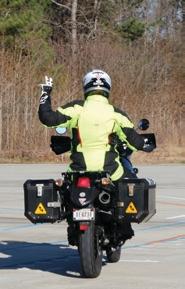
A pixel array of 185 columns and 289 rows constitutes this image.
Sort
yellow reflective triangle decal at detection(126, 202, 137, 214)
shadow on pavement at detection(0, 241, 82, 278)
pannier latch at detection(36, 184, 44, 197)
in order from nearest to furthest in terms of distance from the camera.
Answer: yellow reflective triangle decal at detection(126, 202, 137, 214), pannier latch at detection(36, 184, 44, 197), shadow on pavement at detection(0, 241, 82, 278)

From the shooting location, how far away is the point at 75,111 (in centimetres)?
981

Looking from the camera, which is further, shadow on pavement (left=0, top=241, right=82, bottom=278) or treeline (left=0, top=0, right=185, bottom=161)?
treeline (left=0, top=0, right=185, bottom=161)

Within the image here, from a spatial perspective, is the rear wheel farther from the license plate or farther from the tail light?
the tail light

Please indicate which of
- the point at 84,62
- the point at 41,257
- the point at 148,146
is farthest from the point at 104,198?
the point at 84,62

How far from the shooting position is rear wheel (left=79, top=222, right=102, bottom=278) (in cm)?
931

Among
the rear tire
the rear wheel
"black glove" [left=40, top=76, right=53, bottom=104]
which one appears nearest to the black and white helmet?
"black glove" [left=40, top=76, right=53, bottom=104]

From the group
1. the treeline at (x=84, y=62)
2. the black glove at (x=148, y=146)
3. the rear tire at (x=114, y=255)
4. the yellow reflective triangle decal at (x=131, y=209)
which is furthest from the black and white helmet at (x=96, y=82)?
the treeline at (x=84, y=62)

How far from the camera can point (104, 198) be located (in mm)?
9562

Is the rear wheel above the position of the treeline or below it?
below

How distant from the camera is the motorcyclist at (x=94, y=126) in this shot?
9703mm

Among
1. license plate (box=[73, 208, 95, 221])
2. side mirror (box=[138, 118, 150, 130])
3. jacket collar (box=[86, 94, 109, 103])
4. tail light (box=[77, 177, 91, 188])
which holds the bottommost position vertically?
license plate (box=[73, 208, 95, 221])

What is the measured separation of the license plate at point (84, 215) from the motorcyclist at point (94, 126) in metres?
0.39

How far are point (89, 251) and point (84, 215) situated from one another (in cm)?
34

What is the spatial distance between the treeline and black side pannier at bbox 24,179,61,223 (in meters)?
24.4
